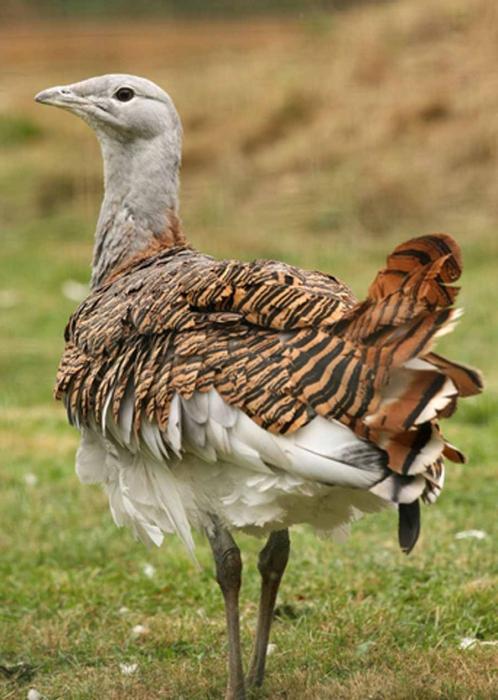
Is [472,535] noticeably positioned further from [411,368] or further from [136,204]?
[411,368]

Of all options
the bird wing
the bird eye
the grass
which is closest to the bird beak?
the bird eye

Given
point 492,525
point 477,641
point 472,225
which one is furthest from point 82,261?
point 477,641

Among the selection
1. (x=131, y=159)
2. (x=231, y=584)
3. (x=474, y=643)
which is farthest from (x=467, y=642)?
(x=131, y=159)

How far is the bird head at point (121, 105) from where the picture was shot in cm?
461

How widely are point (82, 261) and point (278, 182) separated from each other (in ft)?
7.54

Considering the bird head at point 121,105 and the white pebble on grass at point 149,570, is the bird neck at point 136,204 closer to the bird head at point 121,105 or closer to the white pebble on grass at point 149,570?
the bird head at point 121,105

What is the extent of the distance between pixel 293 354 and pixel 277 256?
26.2 feet

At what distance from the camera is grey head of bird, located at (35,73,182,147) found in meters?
A: 4.61

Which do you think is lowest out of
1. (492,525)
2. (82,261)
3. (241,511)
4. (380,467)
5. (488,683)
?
(82,261)

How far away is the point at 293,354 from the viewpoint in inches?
138

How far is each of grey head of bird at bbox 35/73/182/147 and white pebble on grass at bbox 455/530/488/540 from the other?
193 centimetres

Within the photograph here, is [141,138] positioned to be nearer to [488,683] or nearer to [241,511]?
[241,511]

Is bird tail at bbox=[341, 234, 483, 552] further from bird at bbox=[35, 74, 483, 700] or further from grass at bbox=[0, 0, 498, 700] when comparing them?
grass at bbox=[0, 0, 498, 700]

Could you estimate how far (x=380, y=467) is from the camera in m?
3.32
